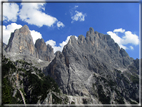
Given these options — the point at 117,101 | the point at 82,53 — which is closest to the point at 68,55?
the point at 82,53

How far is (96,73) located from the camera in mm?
128250

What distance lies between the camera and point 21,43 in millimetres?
163125

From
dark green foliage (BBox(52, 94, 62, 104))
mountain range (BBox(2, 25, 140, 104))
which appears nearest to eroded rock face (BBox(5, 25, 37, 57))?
mountain range (BBox(2, 25, 140, 104))

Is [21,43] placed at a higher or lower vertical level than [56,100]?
higher

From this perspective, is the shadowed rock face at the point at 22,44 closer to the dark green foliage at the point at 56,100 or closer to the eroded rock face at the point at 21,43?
the eroded rock face at the point at 21,43

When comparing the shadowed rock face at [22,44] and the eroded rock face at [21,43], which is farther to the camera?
the eroded rock face at [21,43]

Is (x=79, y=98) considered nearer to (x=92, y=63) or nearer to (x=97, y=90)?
(x=97, y=90)

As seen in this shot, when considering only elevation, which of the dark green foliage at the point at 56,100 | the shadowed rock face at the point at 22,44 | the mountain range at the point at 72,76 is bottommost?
the dark green foliage at the point at 56,100

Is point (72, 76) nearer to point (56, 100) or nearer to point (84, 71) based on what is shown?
point (84, 71)

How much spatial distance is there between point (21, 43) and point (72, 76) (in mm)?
90082

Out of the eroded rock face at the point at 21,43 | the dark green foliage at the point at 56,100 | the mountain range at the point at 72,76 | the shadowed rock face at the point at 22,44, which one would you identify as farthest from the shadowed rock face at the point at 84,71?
the eroded rock face at the point at 21,43

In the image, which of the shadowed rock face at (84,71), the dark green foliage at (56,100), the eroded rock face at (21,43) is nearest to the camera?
the dark green foliage at (56,100)

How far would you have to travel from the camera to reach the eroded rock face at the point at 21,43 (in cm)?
15050

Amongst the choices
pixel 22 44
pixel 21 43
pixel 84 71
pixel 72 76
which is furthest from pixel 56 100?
pixel 21 43
